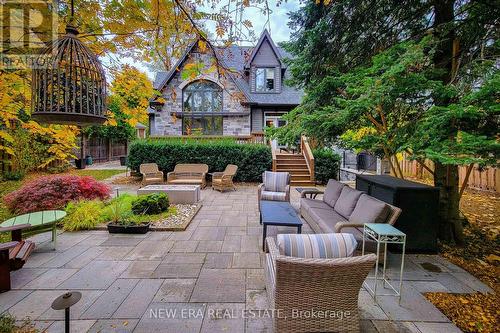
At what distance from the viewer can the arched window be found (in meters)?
16.0

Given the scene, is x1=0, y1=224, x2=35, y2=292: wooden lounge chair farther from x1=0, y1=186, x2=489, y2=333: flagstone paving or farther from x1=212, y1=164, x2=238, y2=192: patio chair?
x1=212, y1=164, x2=238, y2=192: patio chair

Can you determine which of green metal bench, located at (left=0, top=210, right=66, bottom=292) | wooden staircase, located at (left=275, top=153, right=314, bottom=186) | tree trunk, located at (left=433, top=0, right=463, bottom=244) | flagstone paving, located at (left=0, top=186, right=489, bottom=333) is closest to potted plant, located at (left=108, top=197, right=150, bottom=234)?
flagstone paving, located at (left=0, top=186, right=489, bottom=333)

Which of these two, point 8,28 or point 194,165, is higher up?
point 8,28

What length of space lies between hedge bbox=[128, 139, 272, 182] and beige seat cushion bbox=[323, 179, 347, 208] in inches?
232

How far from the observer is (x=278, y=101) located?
16.2m

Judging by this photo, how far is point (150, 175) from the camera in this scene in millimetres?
10336

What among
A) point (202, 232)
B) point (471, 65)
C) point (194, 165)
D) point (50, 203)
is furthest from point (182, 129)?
point (471, 65)

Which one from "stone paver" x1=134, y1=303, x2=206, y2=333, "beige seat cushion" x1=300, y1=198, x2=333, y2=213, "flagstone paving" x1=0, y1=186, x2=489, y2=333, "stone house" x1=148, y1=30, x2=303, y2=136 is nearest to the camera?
"stone paver" x1=134, y1=303, x2=206, y2=333

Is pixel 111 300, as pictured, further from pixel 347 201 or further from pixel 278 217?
A: pixel 347 201

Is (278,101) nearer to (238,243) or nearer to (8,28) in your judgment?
(238,243)

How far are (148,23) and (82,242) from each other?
4.16 m

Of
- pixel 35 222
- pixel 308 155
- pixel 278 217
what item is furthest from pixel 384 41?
pixel 35 222

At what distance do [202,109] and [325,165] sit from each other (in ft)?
28.6

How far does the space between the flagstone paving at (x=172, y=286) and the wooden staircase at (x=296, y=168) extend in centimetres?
681
